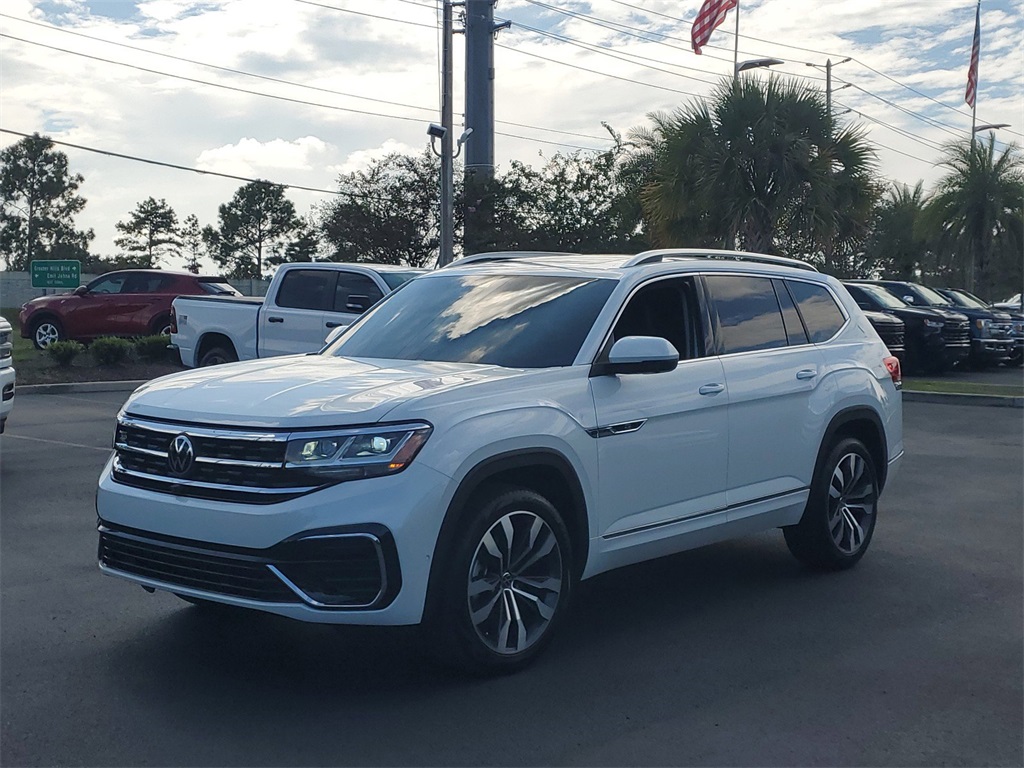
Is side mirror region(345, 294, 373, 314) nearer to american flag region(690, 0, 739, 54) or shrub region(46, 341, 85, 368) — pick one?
shrub region(46, 341, 85, 368)

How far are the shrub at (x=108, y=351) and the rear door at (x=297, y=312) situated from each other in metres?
5.71

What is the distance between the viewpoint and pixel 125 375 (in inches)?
771

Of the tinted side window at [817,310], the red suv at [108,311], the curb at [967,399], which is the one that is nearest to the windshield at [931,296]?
the curb at [967,399]

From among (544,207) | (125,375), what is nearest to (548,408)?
(125,375)

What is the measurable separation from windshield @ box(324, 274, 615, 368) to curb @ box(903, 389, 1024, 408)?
44.0ft

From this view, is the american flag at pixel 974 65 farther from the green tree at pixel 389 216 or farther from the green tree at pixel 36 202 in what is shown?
the green tree at pixel 36 202

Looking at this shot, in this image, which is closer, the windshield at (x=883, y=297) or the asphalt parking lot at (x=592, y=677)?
the asphalt parking lot at (x=592, y=677)

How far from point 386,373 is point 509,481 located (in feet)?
2.48

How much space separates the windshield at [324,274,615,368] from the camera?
18.3ft

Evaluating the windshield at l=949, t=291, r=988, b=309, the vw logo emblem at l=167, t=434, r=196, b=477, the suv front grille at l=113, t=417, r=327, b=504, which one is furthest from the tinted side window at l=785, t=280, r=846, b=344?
the windshield at l=949, t=291, r=988, b=309

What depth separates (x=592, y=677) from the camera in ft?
16.1

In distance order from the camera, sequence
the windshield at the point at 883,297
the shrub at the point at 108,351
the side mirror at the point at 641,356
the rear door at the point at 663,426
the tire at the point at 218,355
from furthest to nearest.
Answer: the windshield at the point at 883,297, the shrub at the point at 108,351, the tire at the point at 218,355, the rear door at the point at 663,426, the side mirror at the point at 641,356

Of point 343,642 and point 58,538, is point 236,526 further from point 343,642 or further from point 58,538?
point 58,538

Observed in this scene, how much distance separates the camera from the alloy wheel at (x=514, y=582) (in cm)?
476
